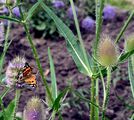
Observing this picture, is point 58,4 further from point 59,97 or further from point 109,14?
point 59,97

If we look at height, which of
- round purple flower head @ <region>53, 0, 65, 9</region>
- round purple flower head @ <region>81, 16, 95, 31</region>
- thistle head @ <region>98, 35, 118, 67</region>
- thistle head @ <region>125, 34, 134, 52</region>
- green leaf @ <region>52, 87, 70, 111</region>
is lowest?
green leaf @ <region>52, 87, 70, 111</region>

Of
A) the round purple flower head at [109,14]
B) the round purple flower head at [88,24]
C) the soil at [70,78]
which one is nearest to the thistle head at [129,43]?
the soil at [70,78]

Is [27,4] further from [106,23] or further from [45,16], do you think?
[106,23]

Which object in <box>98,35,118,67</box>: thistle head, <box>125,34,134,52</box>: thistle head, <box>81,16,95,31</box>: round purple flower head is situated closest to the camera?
<box>98,35,118,67</box>: thistle head

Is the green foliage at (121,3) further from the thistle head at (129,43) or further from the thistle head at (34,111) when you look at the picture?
the thistle head at (34,111)

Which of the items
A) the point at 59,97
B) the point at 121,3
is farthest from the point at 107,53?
the point at 121,3

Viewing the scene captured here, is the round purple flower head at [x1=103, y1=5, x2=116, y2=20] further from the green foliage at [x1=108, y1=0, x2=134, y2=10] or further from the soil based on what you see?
the green foliage at [x1=108, y1=0, x2=134, y2=10]

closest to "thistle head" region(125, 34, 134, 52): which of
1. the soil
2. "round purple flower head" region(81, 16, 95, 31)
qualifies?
the soil
